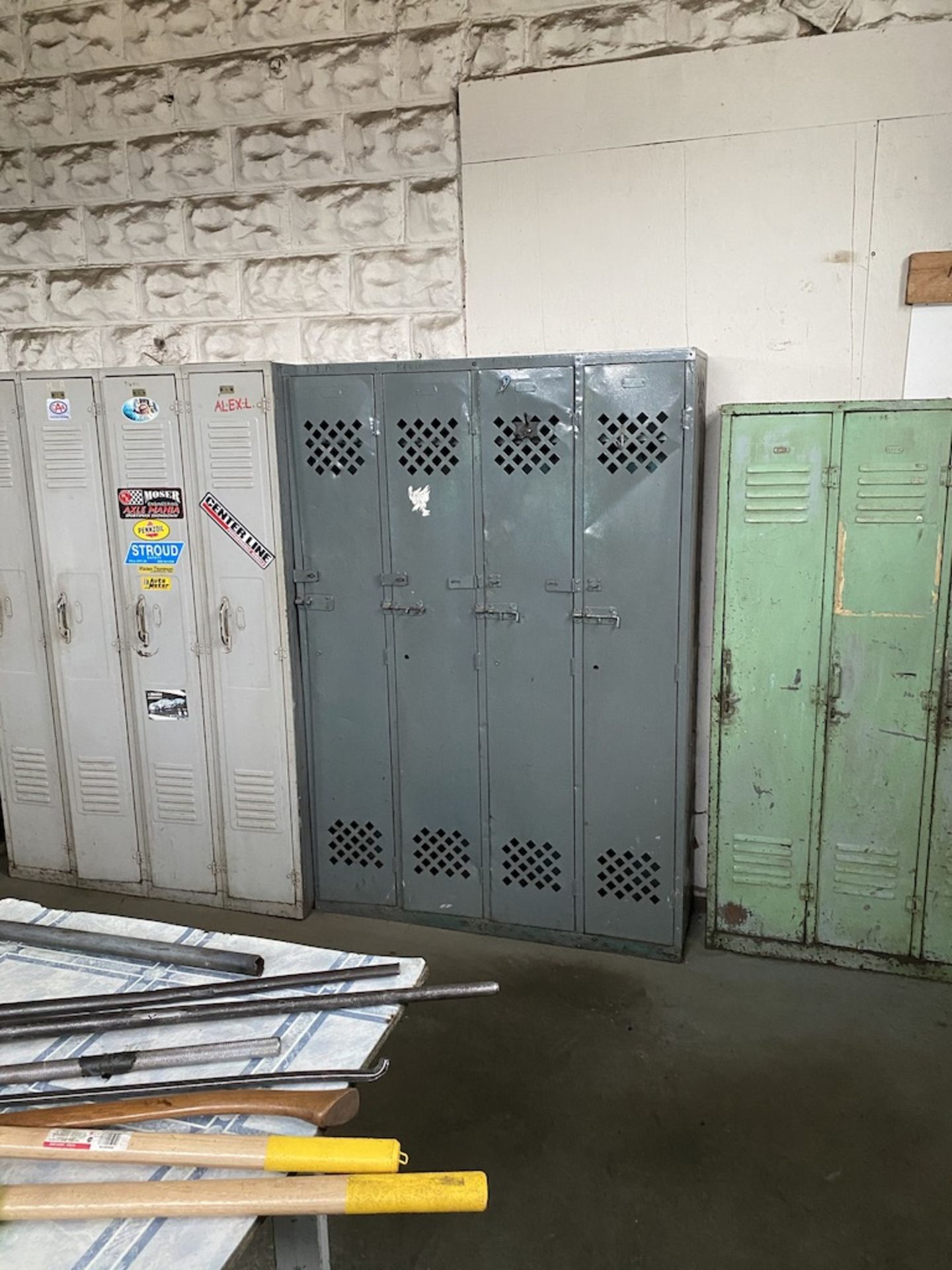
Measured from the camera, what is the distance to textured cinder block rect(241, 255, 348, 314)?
11.8ft

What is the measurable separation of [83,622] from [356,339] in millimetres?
1536

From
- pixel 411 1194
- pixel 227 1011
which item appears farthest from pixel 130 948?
pixel 411 1194

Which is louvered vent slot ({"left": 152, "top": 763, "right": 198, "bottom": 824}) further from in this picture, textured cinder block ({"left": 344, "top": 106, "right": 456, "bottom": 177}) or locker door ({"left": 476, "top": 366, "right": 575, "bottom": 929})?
textured cinder block ({"left": 344, "top": 106, "right": 456, "bottom": 177})

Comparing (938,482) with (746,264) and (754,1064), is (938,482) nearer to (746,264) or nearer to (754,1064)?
(746,264)

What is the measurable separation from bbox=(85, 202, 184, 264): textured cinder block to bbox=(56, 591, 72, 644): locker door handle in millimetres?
1466

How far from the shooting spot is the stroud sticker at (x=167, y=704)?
3494mm

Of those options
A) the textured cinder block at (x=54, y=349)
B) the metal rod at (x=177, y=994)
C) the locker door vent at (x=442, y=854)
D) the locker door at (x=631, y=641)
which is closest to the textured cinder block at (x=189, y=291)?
the textured cinder block at (x=54, y=349)

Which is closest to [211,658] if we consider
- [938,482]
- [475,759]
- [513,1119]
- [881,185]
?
[475,759]

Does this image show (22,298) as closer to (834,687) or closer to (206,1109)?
(834,687)

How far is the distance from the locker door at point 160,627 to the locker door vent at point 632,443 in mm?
1514

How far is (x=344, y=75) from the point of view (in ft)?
11.3

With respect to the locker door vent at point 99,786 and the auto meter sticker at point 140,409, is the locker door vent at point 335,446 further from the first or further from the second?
the locker door vent at point 99,786

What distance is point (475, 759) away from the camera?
3.29 m

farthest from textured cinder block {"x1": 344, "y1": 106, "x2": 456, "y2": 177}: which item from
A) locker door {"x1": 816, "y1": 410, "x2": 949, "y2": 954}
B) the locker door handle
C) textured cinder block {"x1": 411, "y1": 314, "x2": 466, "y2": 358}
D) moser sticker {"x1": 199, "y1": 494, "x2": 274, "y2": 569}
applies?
the locker door handle
